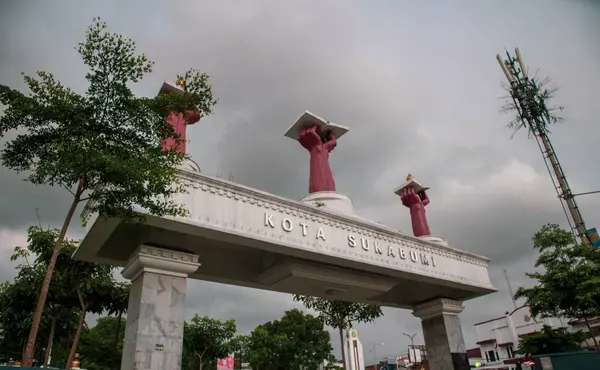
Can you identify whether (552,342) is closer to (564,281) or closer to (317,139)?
(564,281)

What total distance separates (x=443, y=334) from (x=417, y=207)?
4650mm

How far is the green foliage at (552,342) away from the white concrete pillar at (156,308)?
15.7 metres

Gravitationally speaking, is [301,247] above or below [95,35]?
below

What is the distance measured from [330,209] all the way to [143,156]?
572 cm

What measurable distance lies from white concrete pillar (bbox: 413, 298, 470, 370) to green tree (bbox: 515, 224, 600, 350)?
3692 mm

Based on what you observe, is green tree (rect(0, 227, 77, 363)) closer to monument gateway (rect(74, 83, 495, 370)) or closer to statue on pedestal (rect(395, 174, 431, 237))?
monument gateway (rect(74, 83, 495, 370))

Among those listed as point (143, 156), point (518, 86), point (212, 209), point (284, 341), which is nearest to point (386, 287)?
point (212, 209)

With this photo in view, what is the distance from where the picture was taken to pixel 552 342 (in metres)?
17.9

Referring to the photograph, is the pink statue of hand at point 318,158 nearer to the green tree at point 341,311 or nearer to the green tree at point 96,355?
the green tree at point 341,311

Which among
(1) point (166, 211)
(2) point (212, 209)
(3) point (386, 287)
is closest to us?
(1) point (166, 211)

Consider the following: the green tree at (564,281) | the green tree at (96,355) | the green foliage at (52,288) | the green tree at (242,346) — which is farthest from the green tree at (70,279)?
the green tree at (242,346)

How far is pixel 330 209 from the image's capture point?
458 inches

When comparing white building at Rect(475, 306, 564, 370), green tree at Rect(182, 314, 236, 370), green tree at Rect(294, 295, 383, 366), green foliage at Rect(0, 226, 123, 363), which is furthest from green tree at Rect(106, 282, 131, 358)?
white building at Rect(475, 306, 564, 370)

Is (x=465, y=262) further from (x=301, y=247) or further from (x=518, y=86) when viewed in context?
(x=518, y=86)
